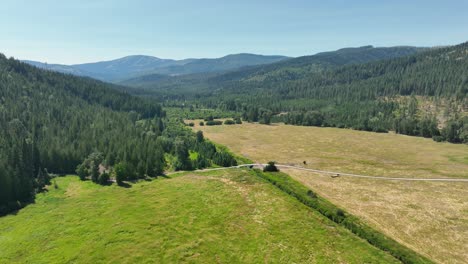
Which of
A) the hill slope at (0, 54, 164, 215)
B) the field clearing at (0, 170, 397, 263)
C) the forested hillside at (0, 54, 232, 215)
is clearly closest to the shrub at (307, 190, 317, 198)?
the field clearing at (0, 170, 397, 263)

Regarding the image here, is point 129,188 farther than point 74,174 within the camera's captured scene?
No

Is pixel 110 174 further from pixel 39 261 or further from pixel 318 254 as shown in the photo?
pixel 318 254

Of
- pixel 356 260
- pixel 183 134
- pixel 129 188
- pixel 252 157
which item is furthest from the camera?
pixel 183 134

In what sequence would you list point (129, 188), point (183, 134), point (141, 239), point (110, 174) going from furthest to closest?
point (183, 134) → point (110, 174) → point (129, 188) → point (141, 239)

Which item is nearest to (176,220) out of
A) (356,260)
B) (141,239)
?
(141,239)

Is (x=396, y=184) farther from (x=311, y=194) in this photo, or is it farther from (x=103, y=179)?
(x=103, y=179)

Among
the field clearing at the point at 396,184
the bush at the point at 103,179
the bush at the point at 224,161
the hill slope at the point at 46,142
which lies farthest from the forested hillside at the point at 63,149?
the field clearing at the point at 396,184

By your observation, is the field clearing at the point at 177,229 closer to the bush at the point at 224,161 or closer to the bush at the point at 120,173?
the bush at the point at 120,173
